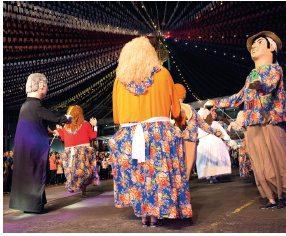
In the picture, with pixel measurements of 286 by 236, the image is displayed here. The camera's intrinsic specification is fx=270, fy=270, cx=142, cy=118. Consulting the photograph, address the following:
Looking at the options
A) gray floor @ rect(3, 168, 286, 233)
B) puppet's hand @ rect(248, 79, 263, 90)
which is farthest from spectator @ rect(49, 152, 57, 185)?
puppet's hand @ rect(248, 79, 263, 90)

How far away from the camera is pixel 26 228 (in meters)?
2.72

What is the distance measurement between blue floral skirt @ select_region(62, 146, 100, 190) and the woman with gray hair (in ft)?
5.81

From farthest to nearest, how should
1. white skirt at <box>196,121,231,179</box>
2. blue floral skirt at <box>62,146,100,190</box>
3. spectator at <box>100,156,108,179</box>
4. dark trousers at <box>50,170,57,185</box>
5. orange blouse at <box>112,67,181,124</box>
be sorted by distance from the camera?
spectator at <box>100,156,108,179</box>, dark trousers at <box>50,170,57,185</box>, white skirt at <box>196,121,231,179</box>, blue floral skirt at <box>62,146,100,190</box>, orange blouse at <box>112,67,181,124</box>

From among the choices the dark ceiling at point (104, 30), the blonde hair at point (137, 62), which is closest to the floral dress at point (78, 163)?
the dark ceiling at point (104, 30)

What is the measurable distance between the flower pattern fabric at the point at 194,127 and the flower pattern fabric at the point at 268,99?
0.88m

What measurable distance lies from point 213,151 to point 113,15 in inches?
170

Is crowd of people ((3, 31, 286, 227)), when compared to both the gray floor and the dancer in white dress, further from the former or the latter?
the dancer in white dress

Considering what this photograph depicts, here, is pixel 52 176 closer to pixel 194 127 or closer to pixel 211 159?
pixel 211 159

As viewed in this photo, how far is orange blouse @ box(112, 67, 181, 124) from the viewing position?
2758mm

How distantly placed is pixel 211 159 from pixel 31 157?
3926 mm

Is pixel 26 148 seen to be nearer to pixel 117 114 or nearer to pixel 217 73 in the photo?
pixel 117 114

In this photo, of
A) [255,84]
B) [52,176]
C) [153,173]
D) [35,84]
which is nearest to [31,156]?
[35,84]

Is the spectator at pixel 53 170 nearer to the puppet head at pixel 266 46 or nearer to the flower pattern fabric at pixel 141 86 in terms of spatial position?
the flower pattern fabric at pixel 141 86

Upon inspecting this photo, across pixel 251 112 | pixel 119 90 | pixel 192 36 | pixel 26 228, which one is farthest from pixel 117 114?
pixel 192 36
